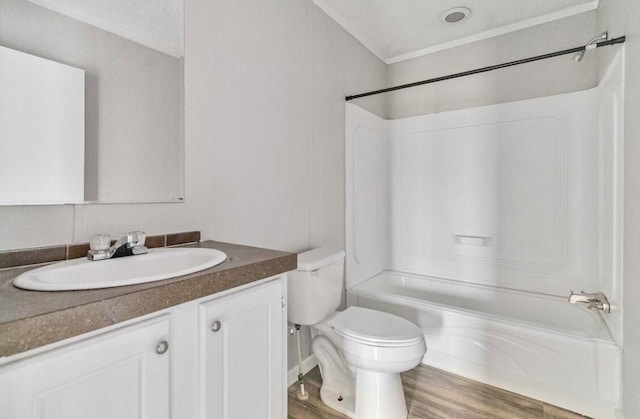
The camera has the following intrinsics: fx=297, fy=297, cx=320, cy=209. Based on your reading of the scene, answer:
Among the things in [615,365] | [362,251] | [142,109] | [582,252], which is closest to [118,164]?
[142,109]

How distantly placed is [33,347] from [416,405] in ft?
5.63

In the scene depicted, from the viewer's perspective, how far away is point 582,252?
2.06m

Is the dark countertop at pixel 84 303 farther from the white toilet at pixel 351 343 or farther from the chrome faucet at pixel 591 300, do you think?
the chrome faucet at pixel 591 300

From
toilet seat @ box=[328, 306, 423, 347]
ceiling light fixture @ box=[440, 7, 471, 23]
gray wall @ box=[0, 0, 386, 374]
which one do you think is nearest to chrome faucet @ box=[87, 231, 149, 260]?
gray wall @ box=[0, 0, 386, 374]

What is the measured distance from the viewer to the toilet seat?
1.41 metres

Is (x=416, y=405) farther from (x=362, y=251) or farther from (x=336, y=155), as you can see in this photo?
(x=336, y=155)

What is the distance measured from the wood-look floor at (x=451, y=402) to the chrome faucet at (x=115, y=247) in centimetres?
119

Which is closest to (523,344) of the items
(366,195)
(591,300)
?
(591,300)

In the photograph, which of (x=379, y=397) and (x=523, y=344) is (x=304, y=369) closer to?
(x=379, y=397)

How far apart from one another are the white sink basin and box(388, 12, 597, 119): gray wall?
7.99ft

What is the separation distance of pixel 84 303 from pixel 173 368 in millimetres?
291

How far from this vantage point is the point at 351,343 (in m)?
1.47

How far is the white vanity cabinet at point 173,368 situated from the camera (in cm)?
54

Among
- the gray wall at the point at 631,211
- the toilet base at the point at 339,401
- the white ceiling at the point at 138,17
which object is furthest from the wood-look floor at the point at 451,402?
the white ceiling at the point at 138,17
